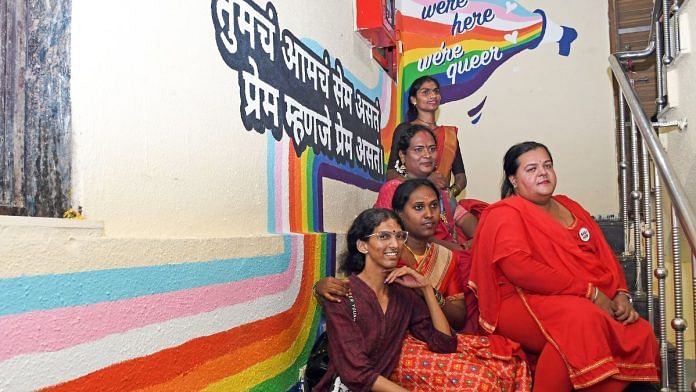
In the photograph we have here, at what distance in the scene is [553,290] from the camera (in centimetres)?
245

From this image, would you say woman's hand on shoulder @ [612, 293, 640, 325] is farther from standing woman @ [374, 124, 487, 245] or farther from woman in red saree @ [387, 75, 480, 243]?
woman in red saree @ [387, 75, 480, 243]

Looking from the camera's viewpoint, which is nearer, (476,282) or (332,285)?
(332,285)

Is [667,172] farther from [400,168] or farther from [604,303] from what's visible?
[400,168]

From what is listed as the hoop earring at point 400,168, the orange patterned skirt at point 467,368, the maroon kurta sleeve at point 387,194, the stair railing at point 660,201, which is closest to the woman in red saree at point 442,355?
the orange patterned skirt at point 467,368

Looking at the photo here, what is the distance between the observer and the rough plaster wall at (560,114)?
15.6ft

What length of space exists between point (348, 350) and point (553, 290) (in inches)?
33.2

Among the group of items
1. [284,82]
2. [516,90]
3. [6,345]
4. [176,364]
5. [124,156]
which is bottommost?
[176,364]

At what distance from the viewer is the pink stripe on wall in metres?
1.17

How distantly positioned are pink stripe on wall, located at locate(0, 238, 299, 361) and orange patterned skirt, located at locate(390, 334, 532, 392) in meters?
0.71

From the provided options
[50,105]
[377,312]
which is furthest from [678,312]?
[50,105]

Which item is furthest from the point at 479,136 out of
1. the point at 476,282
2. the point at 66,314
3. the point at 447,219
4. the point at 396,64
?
the point at 66,314

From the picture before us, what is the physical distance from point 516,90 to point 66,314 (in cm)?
422

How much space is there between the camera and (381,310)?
2371mm

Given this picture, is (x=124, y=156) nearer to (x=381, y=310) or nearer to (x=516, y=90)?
(x=381, y=310)
